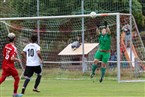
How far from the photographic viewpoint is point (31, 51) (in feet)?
55.8

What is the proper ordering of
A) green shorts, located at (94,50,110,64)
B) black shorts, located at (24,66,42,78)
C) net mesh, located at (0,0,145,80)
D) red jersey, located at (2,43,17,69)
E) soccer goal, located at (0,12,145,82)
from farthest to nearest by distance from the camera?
net mesh, located at (0,0,145,80)
soccer goal, located at (0,12,145,82)
green shorts, located at (94,50,110,64)
black shorts, located at (24,66,42,78)
red jersey, located at (2,43,17,69)

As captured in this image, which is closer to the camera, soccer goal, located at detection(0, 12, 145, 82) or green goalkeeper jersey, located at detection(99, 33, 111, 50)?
green goalkeeper jersey, located at detection(99, 33, 111, 50)

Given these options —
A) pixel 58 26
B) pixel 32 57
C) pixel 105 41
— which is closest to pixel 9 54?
pixel 32 57

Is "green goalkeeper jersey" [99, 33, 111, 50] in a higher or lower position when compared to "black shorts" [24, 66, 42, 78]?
higher

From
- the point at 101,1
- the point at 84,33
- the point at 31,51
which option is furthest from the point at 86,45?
the point at 31,51

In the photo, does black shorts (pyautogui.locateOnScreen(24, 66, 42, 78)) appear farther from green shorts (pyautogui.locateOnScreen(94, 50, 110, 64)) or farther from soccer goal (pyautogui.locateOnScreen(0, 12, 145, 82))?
soccer goal (pyautogui.locateOnScreen(0, 12, 145, 82))

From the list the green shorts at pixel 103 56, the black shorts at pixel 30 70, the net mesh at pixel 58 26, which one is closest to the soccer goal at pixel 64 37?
the net mesh at pixel 58 26

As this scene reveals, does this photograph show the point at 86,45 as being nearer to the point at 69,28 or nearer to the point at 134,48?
the point at 69,28

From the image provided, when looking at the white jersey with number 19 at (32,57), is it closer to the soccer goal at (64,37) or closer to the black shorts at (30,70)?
the black shorts at (30,70)

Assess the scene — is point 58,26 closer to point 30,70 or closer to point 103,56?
point 103,56

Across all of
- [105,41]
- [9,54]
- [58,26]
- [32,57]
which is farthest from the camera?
[58,26]

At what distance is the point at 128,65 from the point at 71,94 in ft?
28.0

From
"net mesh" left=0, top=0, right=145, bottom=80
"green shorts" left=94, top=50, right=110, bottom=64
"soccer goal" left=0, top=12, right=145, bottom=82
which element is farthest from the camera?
"net mesh" left=0, top=0, right=145, bottom=80

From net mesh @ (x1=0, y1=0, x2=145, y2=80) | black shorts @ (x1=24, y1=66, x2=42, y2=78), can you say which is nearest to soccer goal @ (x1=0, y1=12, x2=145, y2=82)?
net mesh @ (x1=0, y1=0, x2=145, y2=80)
